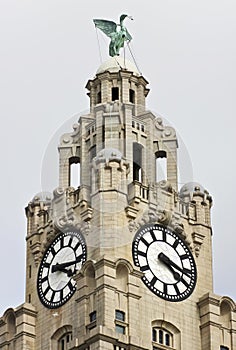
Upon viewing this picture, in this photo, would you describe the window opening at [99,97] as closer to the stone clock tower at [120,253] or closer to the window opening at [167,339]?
the stone clock tower at [120,253]

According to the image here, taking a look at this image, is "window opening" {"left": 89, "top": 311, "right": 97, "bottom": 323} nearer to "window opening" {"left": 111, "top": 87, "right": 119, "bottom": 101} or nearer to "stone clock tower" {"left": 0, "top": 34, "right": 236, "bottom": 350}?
"stone clock tower" {"left": 0, "top": 34, "right": 236, "bottom": 350}

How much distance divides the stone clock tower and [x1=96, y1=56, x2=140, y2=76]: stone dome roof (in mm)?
2503

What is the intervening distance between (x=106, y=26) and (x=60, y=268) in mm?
15669

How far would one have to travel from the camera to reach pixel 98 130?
90.4 m

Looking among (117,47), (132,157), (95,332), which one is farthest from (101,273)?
(117,47)

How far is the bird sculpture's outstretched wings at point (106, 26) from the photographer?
310 feet

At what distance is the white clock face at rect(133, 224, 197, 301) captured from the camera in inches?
3334

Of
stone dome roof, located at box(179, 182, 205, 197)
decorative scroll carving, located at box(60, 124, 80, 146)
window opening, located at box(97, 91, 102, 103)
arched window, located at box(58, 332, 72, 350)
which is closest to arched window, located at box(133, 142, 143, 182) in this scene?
stone dome roof, located at box(179, 182, 205, 197)

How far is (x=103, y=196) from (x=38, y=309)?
21.7 ft

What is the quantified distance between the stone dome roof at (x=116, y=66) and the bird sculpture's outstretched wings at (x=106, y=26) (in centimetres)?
144

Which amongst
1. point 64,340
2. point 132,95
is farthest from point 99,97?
point 64,340

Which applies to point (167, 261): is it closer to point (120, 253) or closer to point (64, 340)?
point (120, 253)

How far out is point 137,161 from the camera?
90.4 m

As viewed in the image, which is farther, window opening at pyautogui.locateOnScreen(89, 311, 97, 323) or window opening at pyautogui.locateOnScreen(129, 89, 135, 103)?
window opening at pyautogui.locateOnScreen(129, 89, 135, 103)
